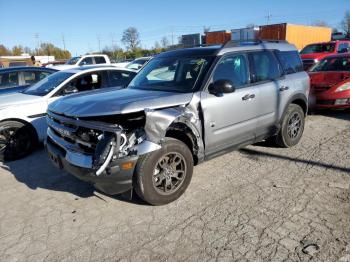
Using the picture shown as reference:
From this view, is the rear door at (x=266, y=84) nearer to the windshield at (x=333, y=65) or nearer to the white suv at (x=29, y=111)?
the white suv at (x=29, y=111)

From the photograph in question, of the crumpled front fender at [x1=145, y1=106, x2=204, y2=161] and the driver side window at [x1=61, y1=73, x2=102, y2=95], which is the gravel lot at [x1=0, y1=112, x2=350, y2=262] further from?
the driver side window at [x1=61, y1=73, x2=102, y2=95]

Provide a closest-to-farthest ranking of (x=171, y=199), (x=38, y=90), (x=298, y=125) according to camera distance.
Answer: (x=171, y=199), (x=298, y=125), (x=38, y=90)

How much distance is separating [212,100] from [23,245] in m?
2.77

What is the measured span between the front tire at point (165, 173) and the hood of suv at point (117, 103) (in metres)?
0.49

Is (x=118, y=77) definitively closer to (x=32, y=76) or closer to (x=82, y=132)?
(x=32, y=76)

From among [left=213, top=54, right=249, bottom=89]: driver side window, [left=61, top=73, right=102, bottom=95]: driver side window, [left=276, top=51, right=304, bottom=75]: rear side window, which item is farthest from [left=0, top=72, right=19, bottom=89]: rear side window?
[left=276, top=51, right=304, bottom=75]: rear side window

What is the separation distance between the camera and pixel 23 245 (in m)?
3.15

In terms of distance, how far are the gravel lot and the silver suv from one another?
0.42 meters

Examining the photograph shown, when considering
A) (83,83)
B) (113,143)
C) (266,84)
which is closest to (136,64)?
(83,83)

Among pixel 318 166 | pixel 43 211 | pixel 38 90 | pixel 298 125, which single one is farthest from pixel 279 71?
pixel 38 90

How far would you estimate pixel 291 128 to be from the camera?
564 cm

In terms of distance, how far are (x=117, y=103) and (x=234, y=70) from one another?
194 cm

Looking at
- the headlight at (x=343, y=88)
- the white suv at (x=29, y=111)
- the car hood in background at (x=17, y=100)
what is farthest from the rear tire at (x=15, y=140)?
the headlight at (x=343, y=88)

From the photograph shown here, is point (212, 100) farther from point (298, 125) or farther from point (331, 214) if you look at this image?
point (298, 125)
